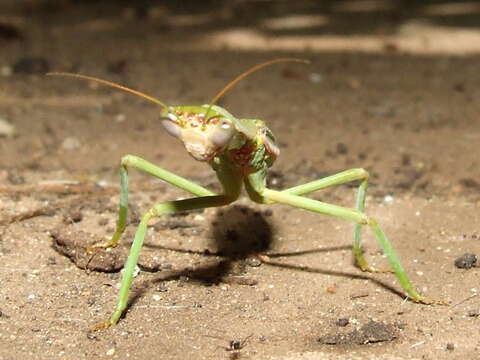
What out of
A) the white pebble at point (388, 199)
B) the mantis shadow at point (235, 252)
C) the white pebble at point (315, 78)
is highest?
the white pebble at point (388, 199)

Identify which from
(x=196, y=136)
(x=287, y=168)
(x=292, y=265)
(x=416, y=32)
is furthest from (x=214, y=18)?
(x=196, y=136)

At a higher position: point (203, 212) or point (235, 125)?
point (235, 125)

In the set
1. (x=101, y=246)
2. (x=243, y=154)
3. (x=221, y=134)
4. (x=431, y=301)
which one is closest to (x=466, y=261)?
(x=431, y=301)

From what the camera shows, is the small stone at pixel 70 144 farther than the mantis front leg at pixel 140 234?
Yes

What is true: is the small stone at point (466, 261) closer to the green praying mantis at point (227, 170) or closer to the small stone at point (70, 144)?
the green praying mantis at point (227, 170)

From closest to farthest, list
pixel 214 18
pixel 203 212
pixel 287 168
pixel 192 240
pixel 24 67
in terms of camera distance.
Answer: pixel 192 240, pixel 203 212, pixel 287 168, pixel 24 67, pixel 214 18

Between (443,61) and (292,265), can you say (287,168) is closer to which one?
(292,265)

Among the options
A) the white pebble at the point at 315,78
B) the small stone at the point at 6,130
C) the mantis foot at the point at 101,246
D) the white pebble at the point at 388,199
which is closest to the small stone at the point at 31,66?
the small stone at the point at 6,130

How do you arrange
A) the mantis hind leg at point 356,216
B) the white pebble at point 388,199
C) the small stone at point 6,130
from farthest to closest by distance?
1. the small stone at point 6,130
2. the white pebble at point 388,199
3. the mantis hind leg at point 356,216
